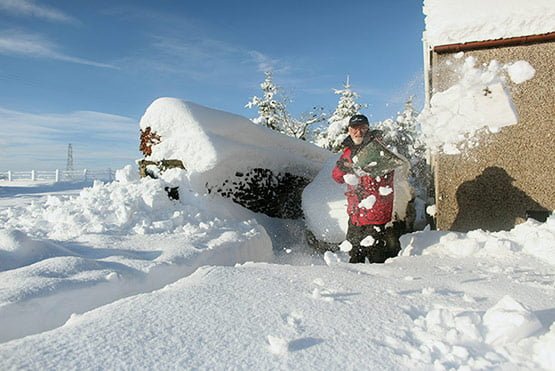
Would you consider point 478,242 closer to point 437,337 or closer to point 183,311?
point 437,337

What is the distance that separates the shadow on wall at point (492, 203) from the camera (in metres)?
4.50

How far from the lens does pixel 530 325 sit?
5.28ft

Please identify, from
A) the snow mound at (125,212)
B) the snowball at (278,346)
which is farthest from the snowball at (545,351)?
the snow mound at (125,212)

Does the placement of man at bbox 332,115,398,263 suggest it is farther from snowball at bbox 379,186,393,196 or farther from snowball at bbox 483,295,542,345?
snowball at bbox 483,295,542,345

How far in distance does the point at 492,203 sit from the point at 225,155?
3145 millimetres

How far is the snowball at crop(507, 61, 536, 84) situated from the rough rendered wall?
54mm

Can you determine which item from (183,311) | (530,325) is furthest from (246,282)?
(530,325)

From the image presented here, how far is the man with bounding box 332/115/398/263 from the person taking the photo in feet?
12.1

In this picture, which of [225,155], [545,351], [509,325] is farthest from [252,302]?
[225,155]

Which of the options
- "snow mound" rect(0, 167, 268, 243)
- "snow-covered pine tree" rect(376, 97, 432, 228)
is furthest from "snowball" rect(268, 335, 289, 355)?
"snow-covered pine tree" rect(376, 97, 432, 228)

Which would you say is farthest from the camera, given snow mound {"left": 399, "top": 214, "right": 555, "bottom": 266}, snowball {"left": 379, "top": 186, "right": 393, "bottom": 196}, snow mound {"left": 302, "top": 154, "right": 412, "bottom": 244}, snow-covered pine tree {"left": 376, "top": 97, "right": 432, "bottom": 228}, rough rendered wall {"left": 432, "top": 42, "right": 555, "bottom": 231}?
snow-covered pine tree {"left": 376, "top": 97, "right": 432, "bottom": 228}

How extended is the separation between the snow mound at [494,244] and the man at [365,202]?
16.5 inches

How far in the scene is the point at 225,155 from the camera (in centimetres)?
525

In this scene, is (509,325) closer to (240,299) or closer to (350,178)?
(240,299)
